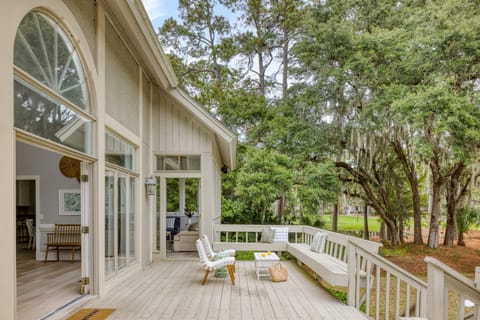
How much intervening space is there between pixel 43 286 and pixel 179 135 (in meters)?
4.27

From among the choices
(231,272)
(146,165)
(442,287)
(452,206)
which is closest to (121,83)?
(146,165)

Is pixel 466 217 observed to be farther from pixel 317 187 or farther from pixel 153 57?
pixel 153 57

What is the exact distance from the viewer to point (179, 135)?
855cm

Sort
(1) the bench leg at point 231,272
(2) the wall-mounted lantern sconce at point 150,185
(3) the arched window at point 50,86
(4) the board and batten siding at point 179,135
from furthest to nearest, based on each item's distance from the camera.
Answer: (4) the board and batten siding at point 179,135 → (2) the wall-mounted lantern sconce at point 150,185 → (1) the bench leg at point 231,272 → (3) the arched window at point 50,86

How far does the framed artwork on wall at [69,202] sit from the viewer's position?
7.96m

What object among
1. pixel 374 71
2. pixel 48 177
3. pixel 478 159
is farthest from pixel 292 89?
pixel 48 177

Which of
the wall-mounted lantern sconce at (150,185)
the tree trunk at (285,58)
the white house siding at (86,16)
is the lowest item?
the wall-mounted lantern sconce at (150,185)

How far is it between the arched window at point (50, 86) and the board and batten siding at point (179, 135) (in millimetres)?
3683

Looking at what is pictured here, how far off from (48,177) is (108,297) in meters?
4.19

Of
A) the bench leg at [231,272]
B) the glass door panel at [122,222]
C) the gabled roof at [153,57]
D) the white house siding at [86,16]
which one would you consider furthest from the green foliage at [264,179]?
the white house siding at [86,16]

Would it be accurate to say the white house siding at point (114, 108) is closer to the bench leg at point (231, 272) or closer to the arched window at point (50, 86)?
the arched window at point (50, 86)

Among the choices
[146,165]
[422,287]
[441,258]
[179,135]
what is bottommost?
[441,258]

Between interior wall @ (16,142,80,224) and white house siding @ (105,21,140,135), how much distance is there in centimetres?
243

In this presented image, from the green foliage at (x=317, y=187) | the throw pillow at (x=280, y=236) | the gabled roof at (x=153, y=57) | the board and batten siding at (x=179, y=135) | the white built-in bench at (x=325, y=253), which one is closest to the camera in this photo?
the white built-in bench at (x=325, y=253)
